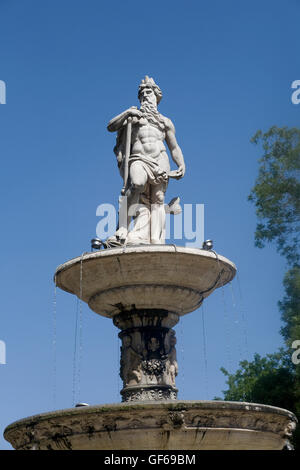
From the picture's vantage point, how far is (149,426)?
34.3ft

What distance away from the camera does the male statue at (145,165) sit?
1414 centimetres

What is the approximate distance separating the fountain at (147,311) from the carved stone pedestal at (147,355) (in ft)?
0.05

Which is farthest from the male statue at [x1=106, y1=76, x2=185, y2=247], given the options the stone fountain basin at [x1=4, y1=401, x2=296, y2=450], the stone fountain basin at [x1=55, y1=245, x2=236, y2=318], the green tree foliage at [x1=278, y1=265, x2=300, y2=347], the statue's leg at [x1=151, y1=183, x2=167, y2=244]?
the green tree foliage at [x1=278, y1=265, x2=300, y2=347]

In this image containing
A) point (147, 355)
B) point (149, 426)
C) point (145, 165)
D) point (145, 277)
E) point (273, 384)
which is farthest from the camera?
point (273, 384)

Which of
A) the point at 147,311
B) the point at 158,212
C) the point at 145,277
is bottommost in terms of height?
the point at 147,311

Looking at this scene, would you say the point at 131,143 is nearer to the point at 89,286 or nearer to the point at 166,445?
the point at 89,286

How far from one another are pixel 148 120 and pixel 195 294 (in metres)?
3.45

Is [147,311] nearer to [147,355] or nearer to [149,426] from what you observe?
[147,355]

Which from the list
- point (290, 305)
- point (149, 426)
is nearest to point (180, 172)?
point (149, 426)

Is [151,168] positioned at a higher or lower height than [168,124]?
lower

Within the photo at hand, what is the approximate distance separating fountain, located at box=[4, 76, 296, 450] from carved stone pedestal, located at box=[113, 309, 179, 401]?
2 cm

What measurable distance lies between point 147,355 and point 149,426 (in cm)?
277

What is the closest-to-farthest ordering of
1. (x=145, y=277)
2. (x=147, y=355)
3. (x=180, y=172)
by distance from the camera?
1. (x=145, y=277)
2. (x=147, y=355)
3. (x=180, y=172)

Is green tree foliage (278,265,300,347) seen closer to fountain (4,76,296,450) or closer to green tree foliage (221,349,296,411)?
green tree foliage (221,349,296,411)
